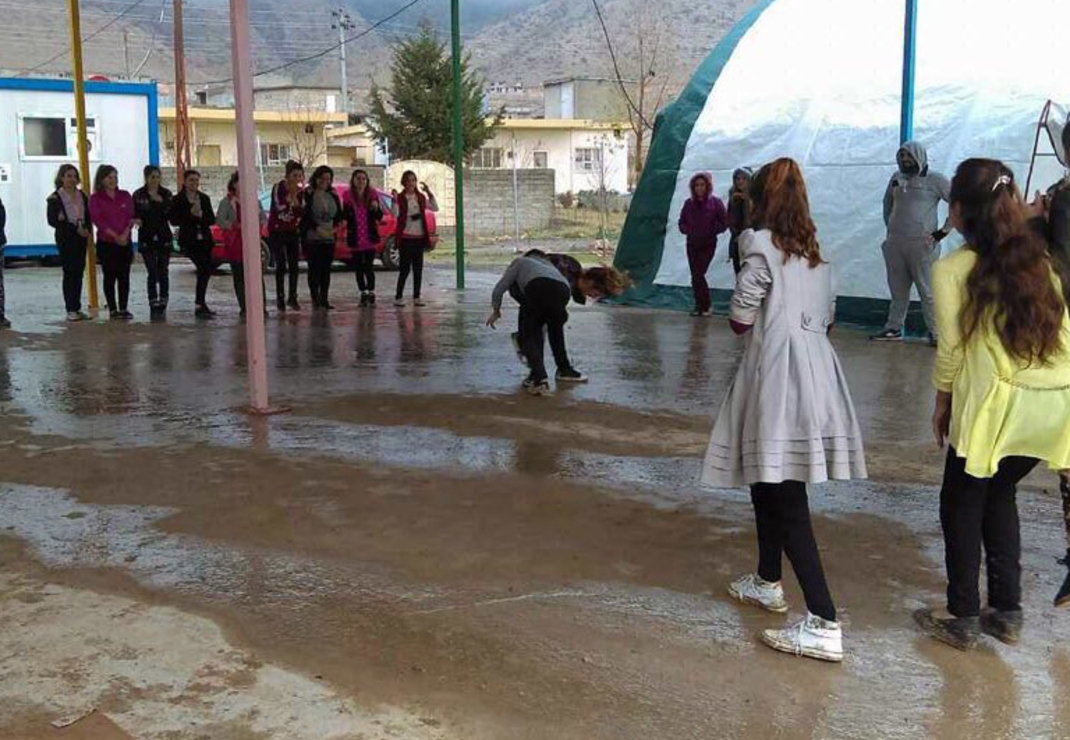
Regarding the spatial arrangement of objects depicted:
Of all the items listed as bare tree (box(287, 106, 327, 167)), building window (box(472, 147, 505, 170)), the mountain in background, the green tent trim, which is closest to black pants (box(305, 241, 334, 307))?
the green tent trim

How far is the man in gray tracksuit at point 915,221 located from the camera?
429 inches

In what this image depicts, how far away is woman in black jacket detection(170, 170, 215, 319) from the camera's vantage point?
41.0ft

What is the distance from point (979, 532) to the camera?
4.02 meters

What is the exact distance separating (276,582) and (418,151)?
133 ft

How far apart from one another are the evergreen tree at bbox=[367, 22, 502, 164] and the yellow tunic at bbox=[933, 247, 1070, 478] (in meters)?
40.3

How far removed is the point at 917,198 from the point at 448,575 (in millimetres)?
8000

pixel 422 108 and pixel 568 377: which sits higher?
pixel 422 108

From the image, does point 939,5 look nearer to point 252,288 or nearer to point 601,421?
point 601,421

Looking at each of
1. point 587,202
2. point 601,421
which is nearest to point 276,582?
point 601,421

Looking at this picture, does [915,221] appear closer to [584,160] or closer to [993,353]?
[993,353]

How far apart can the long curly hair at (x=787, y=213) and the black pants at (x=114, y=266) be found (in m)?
9.97

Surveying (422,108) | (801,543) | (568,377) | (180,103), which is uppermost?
(422,108)

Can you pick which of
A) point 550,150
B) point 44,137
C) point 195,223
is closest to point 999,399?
point 195,223

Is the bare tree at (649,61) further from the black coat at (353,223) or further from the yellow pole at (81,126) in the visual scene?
the yellow pole at (81,126)
